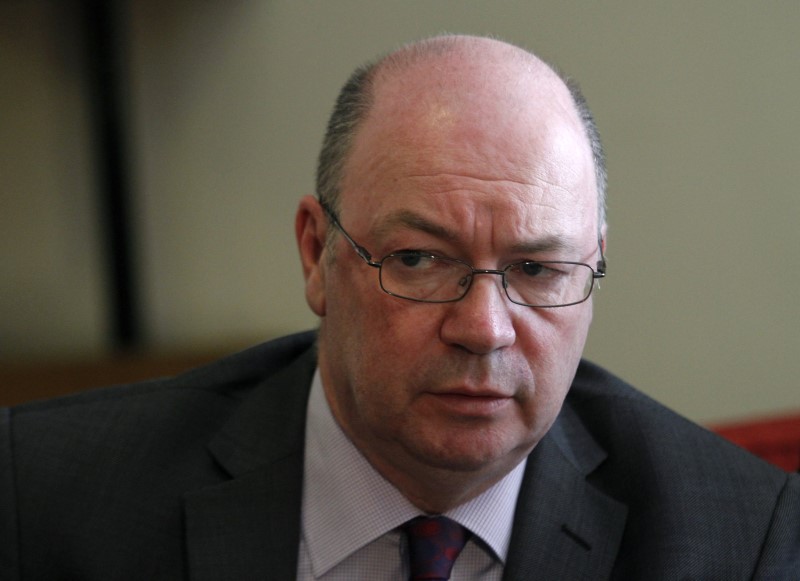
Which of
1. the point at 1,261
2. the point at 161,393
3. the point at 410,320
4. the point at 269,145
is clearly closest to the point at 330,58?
the point at 269,145

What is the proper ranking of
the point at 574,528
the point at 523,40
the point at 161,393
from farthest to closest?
the point at 523,40
the point at 161,393
the point at 574,528

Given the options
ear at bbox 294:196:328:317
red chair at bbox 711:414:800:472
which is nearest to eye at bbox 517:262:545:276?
ear at bbox 294:196:328:317

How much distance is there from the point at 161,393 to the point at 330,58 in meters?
1.36

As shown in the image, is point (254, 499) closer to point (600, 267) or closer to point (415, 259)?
point (415, 259)

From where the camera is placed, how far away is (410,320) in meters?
1.39

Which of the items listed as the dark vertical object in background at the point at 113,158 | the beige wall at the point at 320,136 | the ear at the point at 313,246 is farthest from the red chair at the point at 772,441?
the dark vertical object in background at the point at 113,158

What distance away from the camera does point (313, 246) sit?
161 cm

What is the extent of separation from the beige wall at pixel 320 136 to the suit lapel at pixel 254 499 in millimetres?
1263

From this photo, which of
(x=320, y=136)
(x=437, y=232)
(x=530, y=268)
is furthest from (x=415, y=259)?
(x=320, y=136)

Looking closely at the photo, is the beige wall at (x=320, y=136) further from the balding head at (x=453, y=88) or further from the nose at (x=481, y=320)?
the nose at (x=481, y=320)

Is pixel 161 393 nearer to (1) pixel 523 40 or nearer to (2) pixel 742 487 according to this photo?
(2) pixel 742 487

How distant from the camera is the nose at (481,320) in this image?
134 centimetres

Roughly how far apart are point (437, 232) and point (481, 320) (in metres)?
0.13

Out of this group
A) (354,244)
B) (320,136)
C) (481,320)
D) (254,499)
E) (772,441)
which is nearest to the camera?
(481,320)
